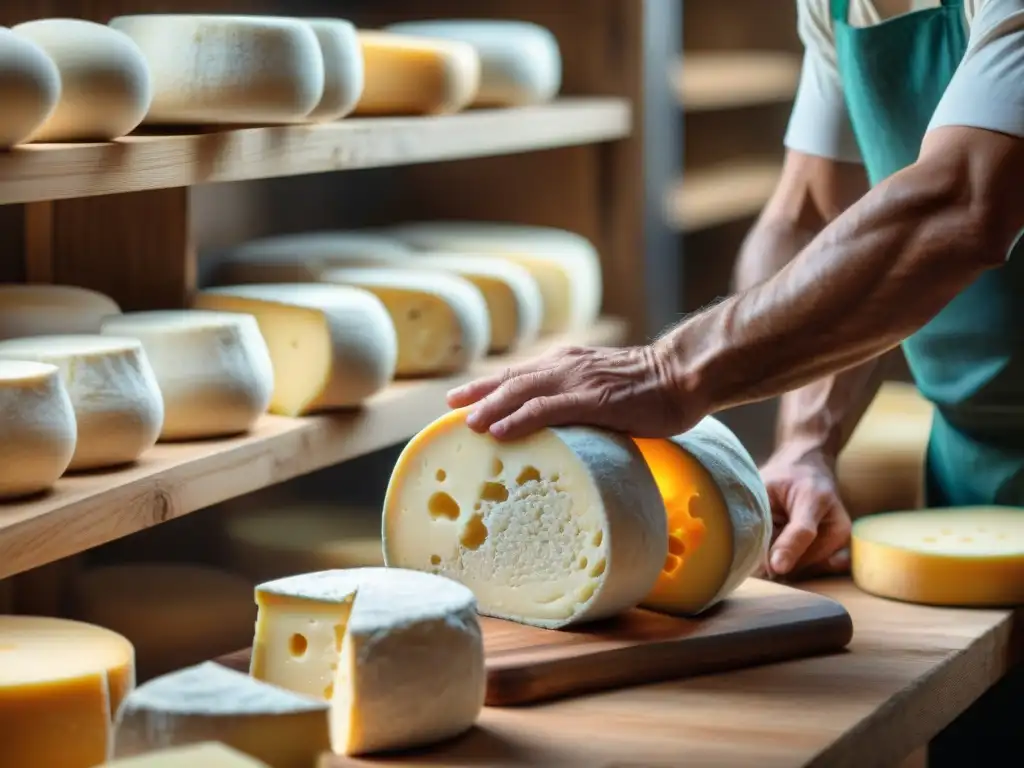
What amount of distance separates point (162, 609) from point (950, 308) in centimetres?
101

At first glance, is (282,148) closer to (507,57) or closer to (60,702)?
(507,57)

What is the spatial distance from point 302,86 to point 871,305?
702 millimetres

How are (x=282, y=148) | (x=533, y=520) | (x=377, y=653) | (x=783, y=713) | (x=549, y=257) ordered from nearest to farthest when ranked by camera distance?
(x=377, y=653), (x=783, y=713), (x=533, y=520), (x=282, y=148), (x=549, y=257)

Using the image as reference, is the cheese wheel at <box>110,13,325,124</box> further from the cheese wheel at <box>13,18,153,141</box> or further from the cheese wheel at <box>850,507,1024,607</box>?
the cheese wheel at <box>850,507,1024,607</box>

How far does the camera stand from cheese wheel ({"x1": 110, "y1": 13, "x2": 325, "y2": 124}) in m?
1.69

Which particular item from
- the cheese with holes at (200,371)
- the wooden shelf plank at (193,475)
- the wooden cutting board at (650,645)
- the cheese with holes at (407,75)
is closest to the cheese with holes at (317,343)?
the wooden shelf plank at (193,475)

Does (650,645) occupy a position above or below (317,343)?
below

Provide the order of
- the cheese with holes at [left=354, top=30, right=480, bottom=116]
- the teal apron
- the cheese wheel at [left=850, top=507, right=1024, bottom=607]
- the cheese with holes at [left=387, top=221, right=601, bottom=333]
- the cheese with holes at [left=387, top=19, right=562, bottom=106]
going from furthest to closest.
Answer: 1. the cheese with holes at [left=387, top=221, right=601, bottom=333]
2. the cheese with holes at [left=387, top=19, right=562, bottom=106]
3. the cheese with holes at [left=354, top=30, right=480, bottom=116]
4. the teal apron
5. the cheese wheel at [left=850, top=507, right=1024, bottom=607]

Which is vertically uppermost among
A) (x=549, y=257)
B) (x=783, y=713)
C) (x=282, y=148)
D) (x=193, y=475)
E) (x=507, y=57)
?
(x=507, y=57)

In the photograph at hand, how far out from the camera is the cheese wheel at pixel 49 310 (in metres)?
1.64

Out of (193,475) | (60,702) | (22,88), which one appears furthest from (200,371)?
(60,702)

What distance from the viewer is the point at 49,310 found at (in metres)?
1.67

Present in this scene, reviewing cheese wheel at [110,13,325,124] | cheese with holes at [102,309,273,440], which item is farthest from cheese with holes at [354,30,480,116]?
cheese with holes at [102,309,273,440]

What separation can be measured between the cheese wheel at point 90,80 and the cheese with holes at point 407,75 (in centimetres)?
58
